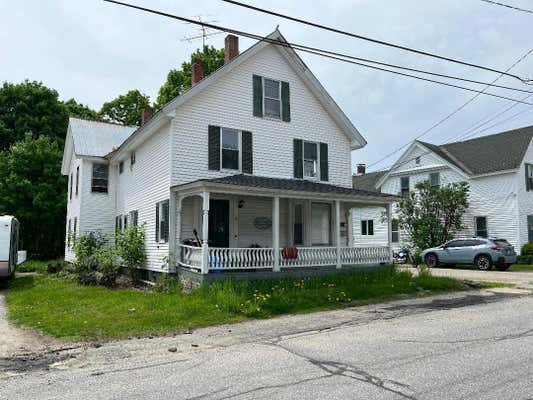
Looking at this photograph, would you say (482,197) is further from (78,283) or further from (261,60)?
(78,283)

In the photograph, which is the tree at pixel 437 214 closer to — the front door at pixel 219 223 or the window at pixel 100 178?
the front door at pixel 219 223

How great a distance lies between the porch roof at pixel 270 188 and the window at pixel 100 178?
9.43 m

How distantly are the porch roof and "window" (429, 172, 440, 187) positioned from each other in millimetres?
15758

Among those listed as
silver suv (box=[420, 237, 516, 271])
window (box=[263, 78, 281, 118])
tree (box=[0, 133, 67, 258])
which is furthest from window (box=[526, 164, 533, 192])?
tree (box=[0, 133, 67, 258])

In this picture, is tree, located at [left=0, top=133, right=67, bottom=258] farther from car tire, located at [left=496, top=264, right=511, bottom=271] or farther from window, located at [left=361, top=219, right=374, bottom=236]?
car tire, located at [left=496, top=264, right=511, bottom=271]

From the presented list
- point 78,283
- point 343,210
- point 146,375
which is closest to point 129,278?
point 78,283

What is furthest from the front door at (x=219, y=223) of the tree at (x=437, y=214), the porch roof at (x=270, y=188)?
the tree at (x=437, y=214)

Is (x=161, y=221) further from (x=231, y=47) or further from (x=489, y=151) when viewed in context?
(x=489, y=151)

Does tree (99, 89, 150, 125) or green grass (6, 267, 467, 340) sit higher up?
tree (99, 89, 150, 125)

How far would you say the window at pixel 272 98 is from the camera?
18.1 meters

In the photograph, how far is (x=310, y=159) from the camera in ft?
62.2

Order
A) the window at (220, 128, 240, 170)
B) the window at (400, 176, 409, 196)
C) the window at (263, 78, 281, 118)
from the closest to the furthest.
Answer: the window at (220, 128, 240, 170)
the window at (263, 78, 281, 118)
the window at (400, 176, 409, 196)

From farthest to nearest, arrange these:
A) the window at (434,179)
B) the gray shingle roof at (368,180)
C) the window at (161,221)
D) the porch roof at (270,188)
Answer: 1. the gray shingle roof at (368,180)
2. the window at (434,179)
3. the window at (161,221)
4. the porch roof at (270,188)

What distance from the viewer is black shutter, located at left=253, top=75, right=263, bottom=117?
17734mm
